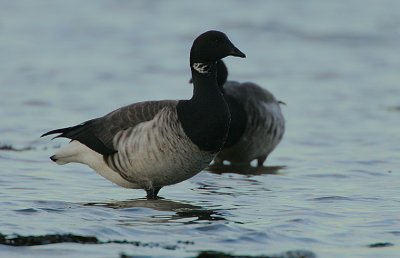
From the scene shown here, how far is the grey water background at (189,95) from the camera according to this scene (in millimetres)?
7883

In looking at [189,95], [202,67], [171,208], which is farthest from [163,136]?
[189,95]

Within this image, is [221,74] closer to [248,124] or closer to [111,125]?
[248,124]

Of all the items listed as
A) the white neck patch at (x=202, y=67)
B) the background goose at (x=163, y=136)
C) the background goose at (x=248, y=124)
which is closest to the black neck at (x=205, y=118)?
the background goose at (x=163, y=136)

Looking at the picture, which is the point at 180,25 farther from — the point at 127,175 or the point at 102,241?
the point at 102,241

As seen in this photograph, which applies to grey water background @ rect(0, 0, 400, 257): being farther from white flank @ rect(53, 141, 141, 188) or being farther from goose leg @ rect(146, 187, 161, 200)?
white flank @ rect(53, 141, 141, 188)

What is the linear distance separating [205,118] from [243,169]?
139 inches

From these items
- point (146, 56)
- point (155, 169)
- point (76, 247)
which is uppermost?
point (146, 56)

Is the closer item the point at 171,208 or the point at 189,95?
the point at 171,208

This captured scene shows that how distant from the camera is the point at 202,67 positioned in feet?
30.2

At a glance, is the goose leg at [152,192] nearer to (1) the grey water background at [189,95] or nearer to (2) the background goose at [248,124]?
(1) the grey water background at [189,95]

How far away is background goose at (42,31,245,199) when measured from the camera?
874 centimetres

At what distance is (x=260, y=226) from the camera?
8141 millimetres

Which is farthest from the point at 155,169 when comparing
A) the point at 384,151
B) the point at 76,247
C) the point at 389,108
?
the point at 389,108

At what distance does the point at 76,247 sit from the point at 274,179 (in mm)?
4222
